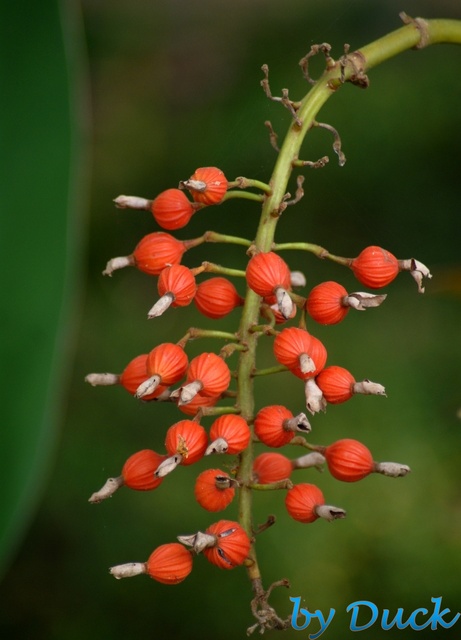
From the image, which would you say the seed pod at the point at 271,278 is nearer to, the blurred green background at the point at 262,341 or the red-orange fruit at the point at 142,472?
the red-orange fruit at the point at 142,472

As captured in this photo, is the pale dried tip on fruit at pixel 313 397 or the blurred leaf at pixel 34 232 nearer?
the pale dried tip on fruit at pixel 313 397

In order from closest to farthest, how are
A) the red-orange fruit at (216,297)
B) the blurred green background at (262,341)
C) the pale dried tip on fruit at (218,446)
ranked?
the pale dried tip on fruit at (218,446)
the red-orange fruit at (216,297)
the blurred green background at (262,341)

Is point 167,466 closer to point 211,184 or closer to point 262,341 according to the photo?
point 211,184

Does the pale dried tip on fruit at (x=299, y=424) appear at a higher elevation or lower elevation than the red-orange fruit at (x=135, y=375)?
lower

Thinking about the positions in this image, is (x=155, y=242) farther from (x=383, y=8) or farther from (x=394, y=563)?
(x=383, y=8)

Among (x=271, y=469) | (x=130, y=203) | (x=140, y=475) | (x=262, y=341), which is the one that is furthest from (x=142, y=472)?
(x=262, y=341)

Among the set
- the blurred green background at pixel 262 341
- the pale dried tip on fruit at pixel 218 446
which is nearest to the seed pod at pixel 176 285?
the pale dried tip on fruit at pixel 218 446

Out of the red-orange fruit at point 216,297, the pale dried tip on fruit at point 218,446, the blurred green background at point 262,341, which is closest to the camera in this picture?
the pale dried tip on fruit at point 218,446

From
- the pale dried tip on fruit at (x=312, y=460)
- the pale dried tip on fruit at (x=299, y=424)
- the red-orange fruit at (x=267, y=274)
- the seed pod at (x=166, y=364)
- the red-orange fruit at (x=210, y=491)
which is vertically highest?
the red-orange fruit at (x=267, y=274)
